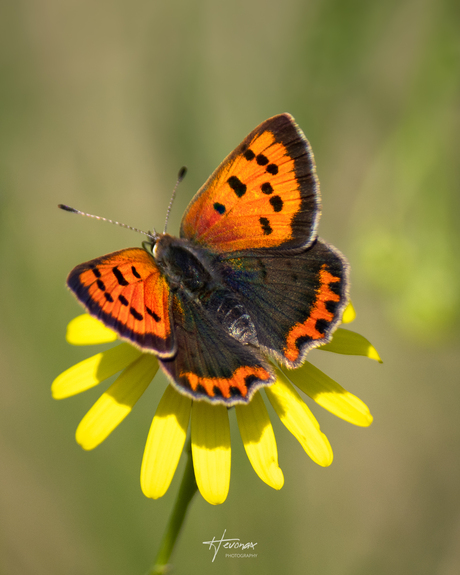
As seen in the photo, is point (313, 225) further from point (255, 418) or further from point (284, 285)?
point (255, 418)

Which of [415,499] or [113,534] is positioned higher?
[113,534]

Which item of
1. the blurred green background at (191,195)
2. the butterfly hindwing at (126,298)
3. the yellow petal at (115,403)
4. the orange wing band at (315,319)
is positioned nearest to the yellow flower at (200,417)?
the yellow petal at (115,403)

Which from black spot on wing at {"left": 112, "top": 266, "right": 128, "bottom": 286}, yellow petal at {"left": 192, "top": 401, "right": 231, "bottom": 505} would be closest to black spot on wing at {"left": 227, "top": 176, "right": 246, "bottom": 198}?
black spot on wing at {"left": 112, "top": 266, "right": 128, "bottom": 286}

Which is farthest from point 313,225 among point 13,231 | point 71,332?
point 13,231

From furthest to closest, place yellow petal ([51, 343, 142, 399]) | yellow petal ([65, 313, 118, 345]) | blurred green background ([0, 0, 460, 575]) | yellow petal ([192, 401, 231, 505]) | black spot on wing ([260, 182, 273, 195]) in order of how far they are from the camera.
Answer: blurred green background ([0, 0, 460, 575]) → black spot on wing ([260, 182, 273, 195]) → yellow petal ([65, 313, 118, 345]) → yellow petal ([51, 343, 142, 399]) → yellow petal ([192, 401, 231, 505])

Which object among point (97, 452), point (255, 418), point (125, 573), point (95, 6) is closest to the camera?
point (255, 418)

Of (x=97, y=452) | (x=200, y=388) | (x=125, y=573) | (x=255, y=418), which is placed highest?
(x=200, y=388)

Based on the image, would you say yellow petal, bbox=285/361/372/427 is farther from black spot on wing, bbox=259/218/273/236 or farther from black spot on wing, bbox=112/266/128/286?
black spot on wing, bbox=112/266/128/286
